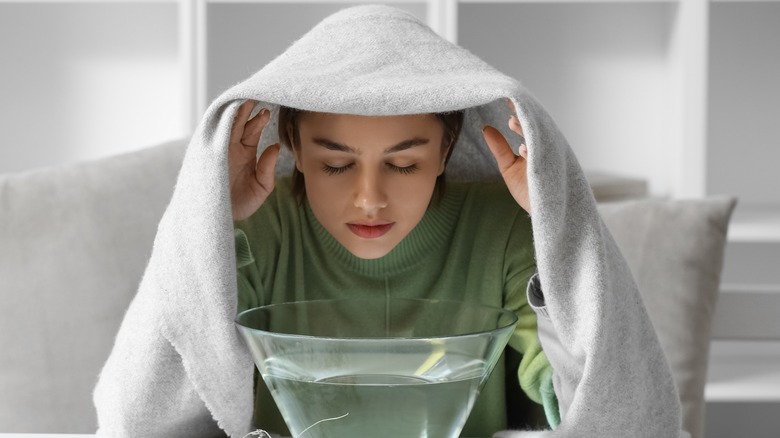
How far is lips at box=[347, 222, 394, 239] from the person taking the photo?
934 millimetres

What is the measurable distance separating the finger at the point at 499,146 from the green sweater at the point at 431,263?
20cm

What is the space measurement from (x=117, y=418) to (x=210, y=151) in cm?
26

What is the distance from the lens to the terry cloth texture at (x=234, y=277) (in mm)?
732

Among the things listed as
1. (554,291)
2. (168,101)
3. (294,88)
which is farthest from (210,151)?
(168,101)

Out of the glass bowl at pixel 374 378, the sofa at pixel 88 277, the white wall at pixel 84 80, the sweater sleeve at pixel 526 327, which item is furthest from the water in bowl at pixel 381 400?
the white wall at pixel 84 80

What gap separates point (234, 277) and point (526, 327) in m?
0.34

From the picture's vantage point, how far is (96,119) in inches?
79.1

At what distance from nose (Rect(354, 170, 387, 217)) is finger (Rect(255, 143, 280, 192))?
8 centimetres

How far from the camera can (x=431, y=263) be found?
1.06m

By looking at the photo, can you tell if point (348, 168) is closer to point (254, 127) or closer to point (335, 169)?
point (335, 169)

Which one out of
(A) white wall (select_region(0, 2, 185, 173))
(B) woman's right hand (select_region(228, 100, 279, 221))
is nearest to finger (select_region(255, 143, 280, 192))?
(B) woman's right hand (select_region(228, 100, 279, 221))

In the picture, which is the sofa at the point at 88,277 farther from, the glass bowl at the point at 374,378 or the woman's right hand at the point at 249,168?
the glass bowl at the point at 374,378

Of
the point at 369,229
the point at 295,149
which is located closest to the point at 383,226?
the point at 369,229

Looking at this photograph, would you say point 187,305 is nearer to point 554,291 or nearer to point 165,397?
point 165,397
